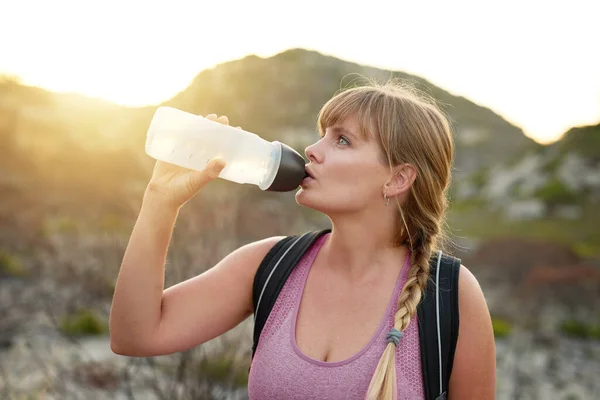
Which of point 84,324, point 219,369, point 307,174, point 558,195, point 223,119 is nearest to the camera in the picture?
point 223,119

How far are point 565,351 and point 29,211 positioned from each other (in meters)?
10.7

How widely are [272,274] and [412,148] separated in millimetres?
721

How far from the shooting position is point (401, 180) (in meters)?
2.49

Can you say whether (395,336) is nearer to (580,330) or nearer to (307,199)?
(307,199)

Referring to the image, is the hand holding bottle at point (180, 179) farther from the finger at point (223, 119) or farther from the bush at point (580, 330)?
the bush at point (580, 330)

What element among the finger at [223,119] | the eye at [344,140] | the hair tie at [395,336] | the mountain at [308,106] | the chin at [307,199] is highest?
the finger at [223,119]

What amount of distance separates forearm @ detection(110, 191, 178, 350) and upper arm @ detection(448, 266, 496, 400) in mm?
1072

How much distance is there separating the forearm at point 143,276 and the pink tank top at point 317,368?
1.38 ft

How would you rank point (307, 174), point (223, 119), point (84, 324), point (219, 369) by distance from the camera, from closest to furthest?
1. point (223, 119)
2. point (307, 174)
3. point (219, 369)
4. point (84, 324)

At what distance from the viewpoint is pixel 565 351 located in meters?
10.3

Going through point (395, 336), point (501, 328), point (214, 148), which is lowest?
point (501, 328)

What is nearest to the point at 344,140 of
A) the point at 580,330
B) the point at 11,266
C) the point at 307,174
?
the point at 307,174

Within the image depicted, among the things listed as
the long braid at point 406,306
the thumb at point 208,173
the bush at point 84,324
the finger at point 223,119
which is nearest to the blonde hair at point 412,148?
the long braid at point 406,306

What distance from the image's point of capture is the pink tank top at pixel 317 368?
2143 millimetres
